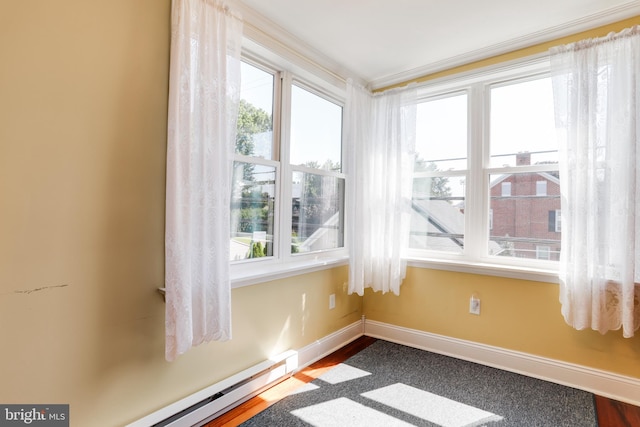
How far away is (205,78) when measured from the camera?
1.57 m

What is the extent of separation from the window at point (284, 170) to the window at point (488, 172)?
0.79m

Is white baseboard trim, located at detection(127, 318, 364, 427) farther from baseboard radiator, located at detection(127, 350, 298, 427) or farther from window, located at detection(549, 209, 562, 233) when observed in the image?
window, located at detection(549, 209, 562, 233)

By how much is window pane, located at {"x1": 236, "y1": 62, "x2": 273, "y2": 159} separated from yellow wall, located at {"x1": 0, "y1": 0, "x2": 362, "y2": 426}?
58cm

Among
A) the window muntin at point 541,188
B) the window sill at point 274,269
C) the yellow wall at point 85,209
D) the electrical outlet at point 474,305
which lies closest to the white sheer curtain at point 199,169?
the yellow wall at point 85,209

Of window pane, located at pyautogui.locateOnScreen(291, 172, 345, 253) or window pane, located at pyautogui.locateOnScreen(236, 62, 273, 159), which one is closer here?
window pane, located at pyautogui.locateOnScreen(236, 62, 273, 159)

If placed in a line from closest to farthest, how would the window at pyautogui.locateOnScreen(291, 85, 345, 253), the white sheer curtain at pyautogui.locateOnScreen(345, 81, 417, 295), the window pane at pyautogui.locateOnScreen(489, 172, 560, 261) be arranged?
the window pane at pyautogui.locateOnScreen(489, 172, 560, 261) < the window at pyautogui.locateOnScreen(291, 85, 345, 253) < the white sheer curtain at pyautogui.locateOnScreen(345, 81, 417, 295)

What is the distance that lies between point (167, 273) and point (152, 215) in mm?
297

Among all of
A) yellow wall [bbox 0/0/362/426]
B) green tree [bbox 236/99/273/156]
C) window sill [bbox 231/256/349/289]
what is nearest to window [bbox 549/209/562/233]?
window sill [bbox 231/256/349/289]

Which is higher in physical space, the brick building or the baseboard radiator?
the brick building

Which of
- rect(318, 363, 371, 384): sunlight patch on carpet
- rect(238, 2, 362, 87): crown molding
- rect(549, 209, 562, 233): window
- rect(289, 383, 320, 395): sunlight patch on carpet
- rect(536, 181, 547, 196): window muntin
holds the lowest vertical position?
rect(289, 383, 320, 395): sunlight patch on carpet

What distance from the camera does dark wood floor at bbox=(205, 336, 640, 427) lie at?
1.73 metres

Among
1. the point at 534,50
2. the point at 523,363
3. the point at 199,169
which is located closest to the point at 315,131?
the point at 199,169

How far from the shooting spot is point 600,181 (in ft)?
6.33

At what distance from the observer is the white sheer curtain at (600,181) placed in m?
1.83
